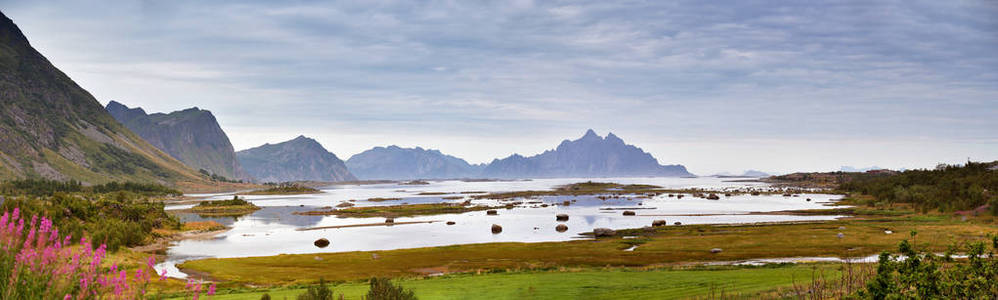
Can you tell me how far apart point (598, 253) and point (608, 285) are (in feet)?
78.4

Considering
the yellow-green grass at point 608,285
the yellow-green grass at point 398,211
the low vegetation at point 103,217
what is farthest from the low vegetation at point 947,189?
the low vegetation at point 103,217

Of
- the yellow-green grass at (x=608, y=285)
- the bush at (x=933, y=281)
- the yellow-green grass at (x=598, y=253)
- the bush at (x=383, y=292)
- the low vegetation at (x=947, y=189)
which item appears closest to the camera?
the bush at (x=933, y=281)

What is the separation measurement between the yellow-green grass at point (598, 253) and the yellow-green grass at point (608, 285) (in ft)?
33.2

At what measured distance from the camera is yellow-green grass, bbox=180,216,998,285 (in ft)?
146

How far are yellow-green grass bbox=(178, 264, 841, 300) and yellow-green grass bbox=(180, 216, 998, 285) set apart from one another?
10.1 meters

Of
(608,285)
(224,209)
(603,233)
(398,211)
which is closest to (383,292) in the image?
(608,285)

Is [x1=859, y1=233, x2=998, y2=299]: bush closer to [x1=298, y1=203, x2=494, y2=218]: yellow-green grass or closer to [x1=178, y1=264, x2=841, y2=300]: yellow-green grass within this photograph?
[x1=178, y1=264, x2=841, y2=300]: yellow-green grass

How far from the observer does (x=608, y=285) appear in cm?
2842

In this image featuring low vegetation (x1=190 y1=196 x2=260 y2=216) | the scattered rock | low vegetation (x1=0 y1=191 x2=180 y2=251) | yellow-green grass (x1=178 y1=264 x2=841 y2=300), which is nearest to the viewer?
yellow-green grass (x1=178 y1=264 x2=841 y2=300)

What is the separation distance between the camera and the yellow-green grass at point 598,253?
146 feet

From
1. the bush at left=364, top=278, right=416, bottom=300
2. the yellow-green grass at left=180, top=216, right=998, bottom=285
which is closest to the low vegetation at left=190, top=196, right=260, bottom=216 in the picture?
the yellow-green grass at left=180, top=216, right=998, bottom=285

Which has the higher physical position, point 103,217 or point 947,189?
point 947,189

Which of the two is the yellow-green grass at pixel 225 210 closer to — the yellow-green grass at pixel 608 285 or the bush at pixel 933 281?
the yellow-green grass at pixel 608 285

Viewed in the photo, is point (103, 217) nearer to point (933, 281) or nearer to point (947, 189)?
point (933, 281)
